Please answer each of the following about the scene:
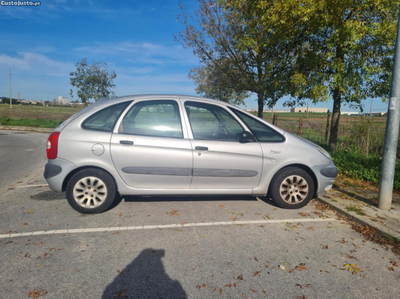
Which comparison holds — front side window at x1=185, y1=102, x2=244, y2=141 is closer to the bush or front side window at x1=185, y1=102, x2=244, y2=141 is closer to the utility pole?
the utility pole

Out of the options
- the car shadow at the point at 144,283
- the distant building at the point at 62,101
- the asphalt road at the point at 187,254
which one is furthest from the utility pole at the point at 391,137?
the distant building at the point at 62,101

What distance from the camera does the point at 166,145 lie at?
4500 millimetres

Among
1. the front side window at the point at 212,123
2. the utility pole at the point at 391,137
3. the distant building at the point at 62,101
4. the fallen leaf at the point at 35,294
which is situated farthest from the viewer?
the distant building at the point at 62,101

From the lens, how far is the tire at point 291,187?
15.8 feet

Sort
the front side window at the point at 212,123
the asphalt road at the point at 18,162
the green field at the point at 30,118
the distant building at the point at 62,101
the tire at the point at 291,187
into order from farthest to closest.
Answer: the distant building at the point at 62,101 < the green field at the point at 30,118 < the asphalt road at the point at 18,162 < the tire at the point at 291,187 < the front side window at the point at 212,123

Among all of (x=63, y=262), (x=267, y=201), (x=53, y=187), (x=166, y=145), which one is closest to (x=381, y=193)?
(x=267, y=201)

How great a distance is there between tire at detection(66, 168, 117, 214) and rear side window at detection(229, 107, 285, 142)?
232 centimetres

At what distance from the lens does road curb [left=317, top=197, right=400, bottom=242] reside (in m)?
3.86

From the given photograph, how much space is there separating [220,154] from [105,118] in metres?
1.88

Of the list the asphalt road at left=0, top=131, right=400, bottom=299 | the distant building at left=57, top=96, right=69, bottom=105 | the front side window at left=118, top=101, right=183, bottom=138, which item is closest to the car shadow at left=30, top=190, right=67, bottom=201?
the asphalt road at left=0, top=131, right=400, bottom=299

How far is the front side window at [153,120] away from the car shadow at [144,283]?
1997 millimetres

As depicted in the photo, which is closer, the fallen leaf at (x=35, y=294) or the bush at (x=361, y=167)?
the fallen leaf at (x=35, y=294)

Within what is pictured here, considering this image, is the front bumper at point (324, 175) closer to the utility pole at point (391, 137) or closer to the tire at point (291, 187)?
the tire at point (291, 187)

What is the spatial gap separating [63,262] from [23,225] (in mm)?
1453
